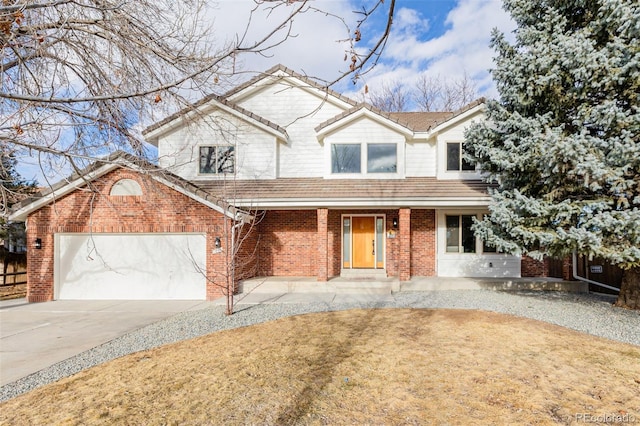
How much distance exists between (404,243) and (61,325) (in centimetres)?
928

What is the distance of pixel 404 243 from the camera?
35.0ft

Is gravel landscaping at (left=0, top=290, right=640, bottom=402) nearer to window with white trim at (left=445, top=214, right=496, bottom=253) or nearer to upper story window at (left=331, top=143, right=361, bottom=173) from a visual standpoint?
window with white trim at (left=445, top=214, right=496, bottom=253)

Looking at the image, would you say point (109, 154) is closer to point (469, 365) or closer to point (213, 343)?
point (213, 343)

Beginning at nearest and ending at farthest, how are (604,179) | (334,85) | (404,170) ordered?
(334,85) < (604,179) < (404,170)

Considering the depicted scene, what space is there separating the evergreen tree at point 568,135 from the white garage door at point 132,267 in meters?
8.49

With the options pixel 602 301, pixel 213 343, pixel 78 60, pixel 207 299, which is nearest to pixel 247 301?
pixel 207 299

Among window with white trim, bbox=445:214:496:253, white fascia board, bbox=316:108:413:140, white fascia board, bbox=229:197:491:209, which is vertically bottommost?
window with white trim, bbox=445:214:496:253

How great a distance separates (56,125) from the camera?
5.00 meters

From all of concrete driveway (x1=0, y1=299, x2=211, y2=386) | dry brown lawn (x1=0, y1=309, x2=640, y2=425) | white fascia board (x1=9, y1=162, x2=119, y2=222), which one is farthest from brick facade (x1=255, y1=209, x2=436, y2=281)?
dry brown lawn (x1=0, y1=309, x2=640, y2=425)

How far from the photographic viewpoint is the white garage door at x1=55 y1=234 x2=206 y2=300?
392 inches

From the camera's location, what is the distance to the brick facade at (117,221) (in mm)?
9766

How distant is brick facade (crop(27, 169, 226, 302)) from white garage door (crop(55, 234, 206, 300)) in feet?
0.98

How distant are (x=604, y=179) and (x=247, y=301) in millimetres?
8865

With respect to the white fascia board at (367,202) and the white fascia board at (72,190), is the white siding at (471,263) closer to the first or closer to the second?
the white fascia board at (367,202)
